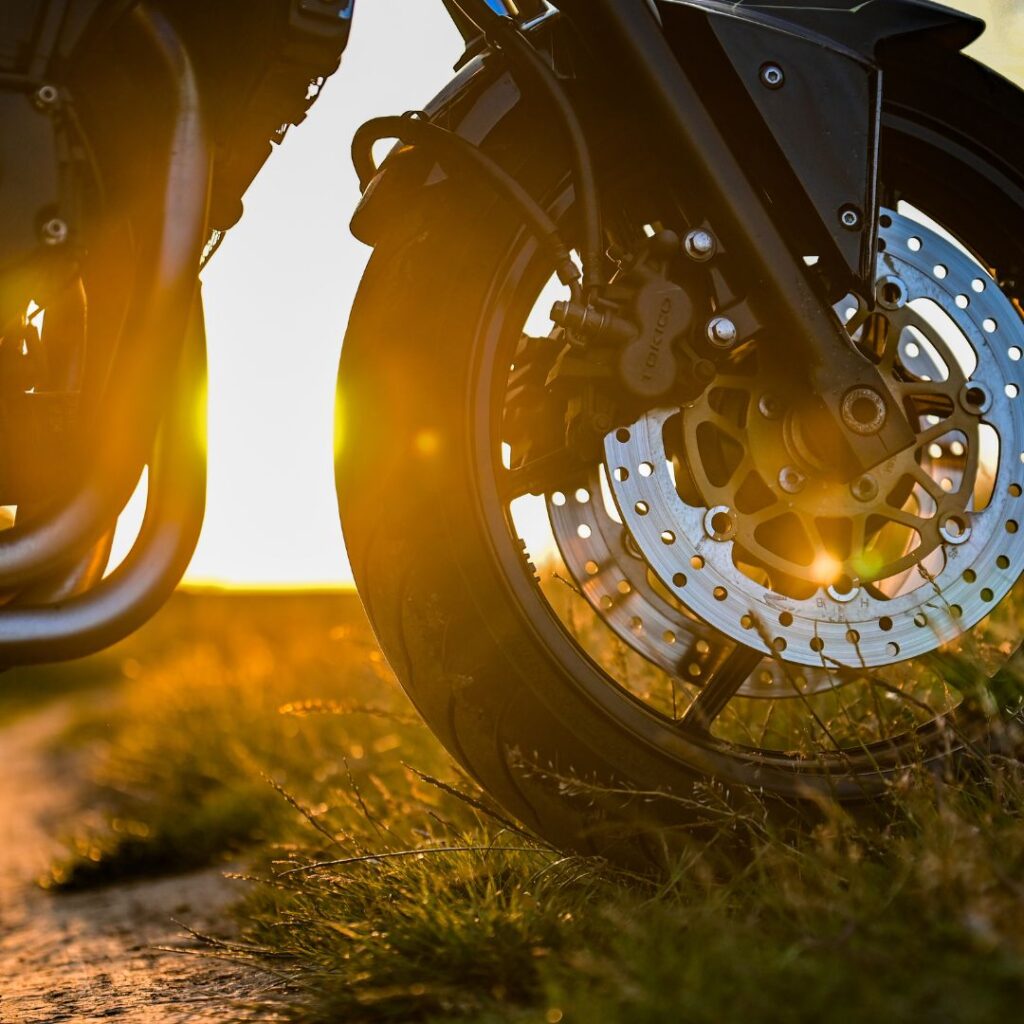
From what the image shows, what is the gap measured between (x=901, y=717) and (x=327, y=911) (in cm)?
103

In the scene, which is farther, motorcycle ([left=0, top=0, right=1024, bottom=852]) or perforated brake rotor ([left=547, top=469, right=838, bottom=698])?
perforated brake rotor ([left=547, top=469, right=838, bottom=698])

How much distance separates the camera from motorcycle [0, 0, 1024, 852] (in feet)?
4.63

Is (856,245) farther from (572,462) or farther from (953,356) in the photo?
(572,462)

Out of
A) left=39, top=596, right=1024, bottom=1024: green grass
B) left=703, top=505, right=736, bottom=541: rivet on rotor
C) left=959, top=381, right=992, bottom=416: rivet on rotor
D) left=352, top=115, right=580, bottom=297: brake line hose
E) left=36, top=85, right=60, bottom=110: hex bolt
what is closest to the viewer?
left=39, top=596, right=1024, bottom=1024: green grass

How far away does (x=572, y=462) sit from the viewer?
1606 mm

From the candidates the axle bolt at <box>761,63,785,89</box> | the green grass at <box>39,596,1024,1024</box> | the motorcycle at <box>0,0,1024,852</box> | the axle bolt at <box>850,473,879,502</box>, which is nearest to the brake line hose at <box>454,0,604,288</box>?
the motorcycle at <box>0,0,1024,852</box>

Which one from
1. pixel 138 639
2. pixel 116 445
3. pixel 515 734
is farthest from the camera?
pixel 138 639

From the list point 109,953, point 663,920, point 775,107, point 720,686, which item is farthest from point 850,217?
point 109,953

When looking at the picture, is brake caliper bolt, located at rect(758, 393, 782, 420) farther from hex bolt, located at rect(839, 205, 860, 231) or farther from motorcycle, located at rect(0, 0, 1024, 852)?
hex bolt, located at rect(839, 205, 860, 231)

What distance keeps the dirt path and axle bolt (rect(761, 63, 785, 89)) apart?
1.45m

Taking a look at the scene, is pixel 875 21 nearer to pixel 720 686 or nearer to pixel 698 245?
pixel 698 245

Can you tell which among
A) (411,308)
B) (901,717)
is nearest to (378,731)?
(901,717)

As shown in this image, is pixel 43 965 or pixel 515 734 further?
pixel 43 965

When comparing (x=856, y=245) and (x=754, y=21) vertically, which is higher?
(x=754, y=21)
